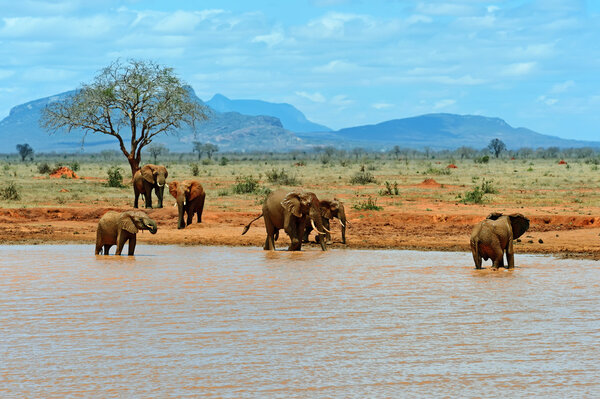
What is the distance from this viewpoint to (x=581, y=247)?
1867cm

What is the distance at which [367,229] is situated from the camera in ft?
76.4

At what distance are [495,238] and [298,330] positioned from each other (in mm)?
5737

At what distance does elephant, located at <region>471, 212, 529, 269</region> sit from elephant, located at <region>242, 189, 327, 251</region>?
419cm

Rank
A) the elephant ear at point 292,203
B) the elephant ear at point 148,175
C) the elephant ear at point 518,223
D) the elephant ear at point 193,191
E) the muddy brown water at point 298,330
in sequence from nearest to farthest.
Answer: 1. the muddy brown water at point 298,330
2. the elephant ear at point 518,223
3. the elephant ear at point 292,203
4. the elephant ear at point 193,191
5. the elephant ear at point 148,175

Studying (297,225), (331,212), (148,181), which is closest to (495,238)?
(297,225)

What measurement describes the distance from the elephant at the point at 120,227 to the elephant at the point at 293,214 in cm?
260

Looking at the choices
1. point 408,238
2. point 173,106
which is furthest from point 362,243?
point 173,106

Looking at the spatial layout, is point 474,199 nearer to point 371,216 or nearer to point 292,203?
point 371,216

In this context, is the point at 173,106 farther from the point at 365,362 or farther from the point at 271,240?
the point at 365,362

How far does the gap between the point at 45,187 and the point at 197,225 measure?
16563mm

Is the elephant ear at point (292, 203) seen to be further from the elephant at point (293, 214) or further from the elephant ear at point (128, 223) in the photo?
the elephant ear at point (128, 223)

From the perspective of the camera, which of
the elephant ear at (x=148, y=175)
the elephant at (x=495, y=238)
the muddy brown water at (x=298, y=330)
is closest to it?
the muddy brown water at (x=298, y=330)

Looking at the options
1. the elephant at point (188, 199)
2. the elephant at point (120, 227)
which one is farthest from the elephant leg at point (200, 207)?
the elephant at point (120, 227)

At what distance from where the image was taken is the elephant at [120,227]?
16.9m
